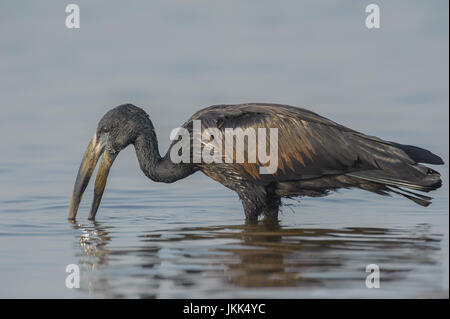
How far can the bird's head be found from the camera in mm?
13375

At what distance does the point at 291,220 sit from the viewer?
43.2ft

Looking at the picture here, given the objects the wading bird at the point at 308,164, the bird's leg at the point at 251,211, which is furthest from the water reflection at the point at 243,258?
the wading bird at the point at 308,164

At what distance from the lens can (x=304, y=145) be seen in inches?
495

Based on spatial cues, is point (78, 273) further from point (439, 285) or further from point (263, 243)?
point (439, 285)

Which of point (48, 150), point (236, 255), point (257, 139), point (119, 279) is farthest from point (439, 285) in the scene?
point (48, 150)

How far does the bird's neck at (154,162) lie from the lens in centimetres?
1330

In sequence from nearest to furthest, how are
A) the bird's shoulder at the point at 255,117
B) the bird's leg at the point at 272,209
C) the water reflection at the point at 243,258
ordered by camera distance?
the water reflection at the point at 243,258 < the bird's shoulder at the point at 255,117 < the bird's leg at the point at 272,209

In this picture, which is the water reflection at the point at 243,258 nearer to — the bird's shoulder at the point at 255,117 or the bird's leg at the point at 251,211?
the bird's leg at the point at 251,211

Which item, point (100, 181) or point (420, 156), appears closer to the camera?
point (420, 156)

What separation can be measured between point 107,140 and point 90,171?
52 cm

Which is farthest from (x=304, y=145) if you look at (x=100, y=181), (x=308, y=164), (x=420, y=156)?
(x=100, y=181)

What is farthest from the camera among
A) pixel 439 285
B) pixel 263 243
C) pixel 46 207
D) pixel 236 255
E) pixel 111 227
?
pixel 46 207

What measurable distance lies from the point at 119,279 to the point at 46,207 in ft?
18.1

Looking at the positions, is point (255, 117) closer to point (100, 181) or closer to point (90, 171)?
point (100, 181)
